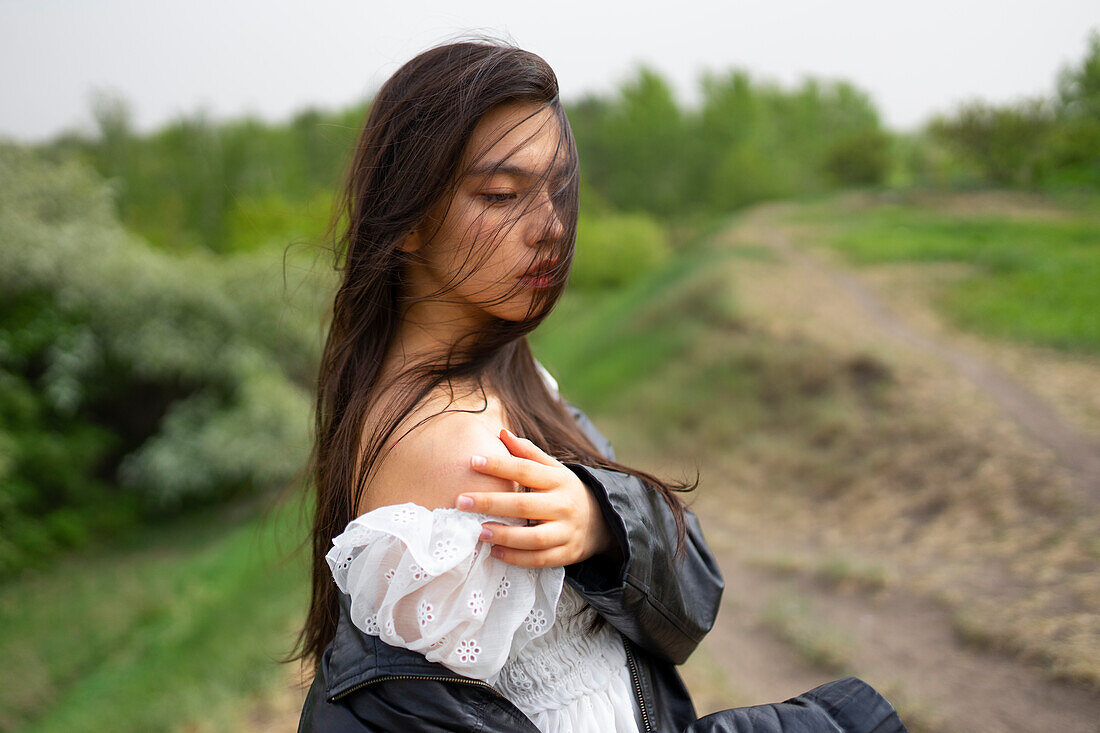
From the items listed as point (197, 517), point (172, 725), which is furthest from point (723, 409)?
point (197, 517)

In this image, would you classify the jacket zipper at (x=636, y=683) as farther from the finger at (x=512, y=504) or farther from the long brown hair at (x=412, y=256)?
the finger at (x=512, y=504)

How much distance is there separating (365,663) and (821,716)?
71cm

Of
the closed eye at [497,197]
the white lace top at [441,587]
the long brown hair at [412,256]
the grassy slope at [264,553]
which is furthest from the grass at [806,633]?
the closed eye at [497,197]

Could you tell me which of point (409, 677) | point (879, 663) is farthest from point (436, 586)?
point (879, 663)

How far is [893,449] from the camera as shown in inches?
198

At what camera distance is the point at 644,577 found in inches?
47.1

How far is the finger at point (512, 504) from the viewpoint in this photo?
1067mm

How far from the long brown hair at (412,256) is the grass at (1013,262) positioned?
12.4ft

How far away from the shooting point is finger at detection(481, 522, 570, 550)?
108 cm

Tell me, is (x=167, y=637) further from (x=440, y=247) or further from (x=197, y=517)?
(x=440, y=247)

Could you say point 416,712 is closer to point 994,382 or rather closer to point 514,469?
point 514,469

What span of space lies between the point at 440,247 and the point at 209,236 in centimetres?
1552

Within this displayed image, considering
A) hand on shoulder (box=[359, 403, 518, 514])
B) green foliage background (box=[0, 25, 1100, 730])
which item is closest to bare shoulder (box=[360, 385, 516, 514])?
hand on shoulder (box=[359, 403, 518, 514])

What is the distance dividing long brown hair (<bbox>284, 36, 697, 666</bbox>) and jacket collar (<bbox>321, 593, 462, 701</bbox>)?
0.26 meters
